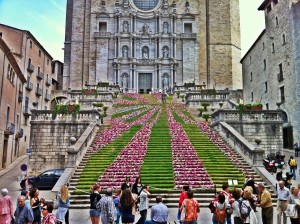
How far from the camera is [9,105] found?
109 ft

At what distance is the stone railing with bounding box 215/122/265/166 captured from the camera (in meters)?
19.1

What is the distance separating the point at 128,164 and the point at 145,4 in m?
53.1

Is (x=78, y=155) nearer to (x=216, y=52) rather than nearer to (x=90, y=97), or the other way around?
(x=90, y=97)

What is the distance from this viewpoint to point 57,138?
2514 centimetres

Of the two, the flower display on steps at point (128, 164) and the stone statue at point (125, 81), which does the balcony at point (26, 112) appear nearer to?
the flower display on steps at point (128, 164)

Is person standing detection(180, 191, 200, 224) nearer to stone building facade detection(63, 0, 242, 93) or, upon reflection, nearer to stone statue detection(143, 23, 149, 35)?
stone building facade detection(63, 0, 242, 93)

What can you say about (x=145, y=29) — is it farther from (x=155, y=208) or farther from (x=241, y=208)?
(x=241, y=208)

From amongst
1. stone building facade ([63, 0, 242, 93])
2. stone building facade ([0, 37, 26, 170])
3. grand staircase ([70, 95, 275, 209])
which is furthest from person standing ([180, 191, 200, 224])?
stone building facade ([63, 0, 242, 93])

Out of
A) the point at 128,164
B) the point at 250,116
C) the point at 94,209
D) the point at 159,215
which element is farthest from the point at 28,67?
the point at 159,215

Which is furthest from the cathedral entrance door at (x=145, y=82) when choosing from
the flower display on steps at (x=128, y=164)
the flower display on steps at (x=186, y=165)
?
the flower display on steps at (x=128, y=164)

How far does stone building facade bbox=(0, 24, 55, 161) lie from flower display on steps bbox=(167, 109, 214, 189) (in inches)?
758

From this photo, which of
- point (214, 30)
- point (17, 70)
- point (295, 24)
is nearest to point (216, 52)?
point (214, 30)

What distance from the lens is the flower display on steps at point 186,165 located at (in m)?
17.2

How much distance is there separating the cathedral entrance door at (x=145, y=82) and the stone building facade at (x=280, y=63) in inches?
802
